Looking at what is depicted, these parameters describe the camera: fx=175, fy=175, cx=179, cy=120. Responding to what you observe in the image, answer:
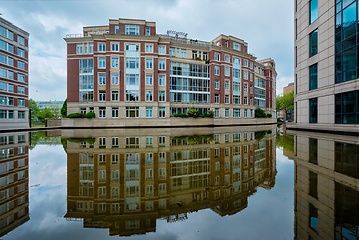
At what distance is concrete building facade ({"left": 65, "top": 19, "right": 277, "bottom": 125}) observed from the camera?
35.7 metres

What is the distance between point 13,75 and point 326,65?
62.2 m

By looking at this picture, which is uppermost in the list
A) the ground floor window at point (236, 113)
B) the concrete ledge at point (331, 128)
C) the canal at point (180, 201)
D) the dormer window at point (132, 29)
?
the dormer window at point (132, 29)

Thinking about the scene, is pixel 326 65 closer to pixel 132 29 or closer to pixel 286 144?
pixel 286 144

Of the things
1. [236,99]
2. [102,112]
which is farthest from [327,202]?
[236,99]

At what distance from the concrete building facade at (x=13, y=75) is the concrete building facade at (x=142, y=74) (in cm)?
1571

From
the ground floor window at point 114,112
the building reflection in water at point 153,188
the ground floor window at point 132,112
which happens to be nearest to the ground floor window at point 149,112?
the ground floor window at point 132,112

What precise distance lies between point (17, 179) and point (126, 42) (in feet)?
117

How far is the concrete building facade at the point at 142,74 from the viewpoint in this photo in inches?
1406

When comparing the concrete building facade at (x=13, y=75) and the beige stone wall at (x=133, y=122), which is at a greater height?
the concrete building facade at (x=13, y=75)

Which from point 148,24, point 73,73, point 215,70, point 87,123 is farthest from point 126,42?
point 215,70

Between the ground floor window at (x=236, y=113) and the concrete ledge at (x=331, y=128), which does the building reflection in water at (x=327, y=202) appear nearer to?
the concrete ledge at (x=331, y=128)

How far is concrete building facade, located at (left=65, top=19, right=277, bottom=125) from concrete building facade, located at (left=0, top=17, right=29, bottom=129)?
15711 mm

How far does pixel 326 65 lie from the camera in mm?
23297

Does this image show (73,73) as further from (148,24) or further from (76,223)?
(76,223)
